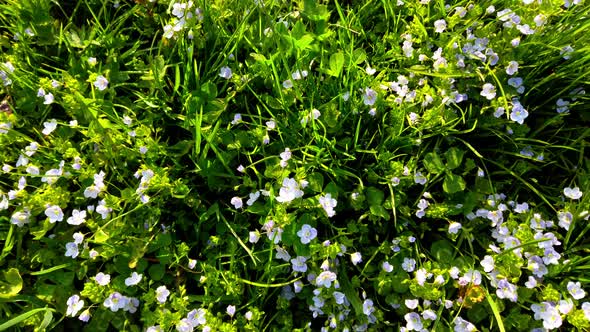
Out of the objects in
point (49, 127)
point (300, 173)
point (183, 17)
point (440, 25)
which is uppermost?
point (183, 17)

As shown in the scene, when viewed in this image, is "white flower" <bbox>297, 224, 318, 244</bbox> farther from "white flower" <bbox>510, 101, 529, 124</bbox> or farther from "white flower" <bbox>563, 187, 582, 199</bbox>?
"white flower" <bbox>563, 187, 582, 199</bbox>

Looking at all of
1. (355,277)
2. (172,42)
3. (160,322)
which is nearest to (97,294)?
(160,322)

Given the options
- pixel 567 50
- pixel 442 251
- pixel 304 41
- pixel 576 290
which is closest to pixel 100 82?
pixel 304 41

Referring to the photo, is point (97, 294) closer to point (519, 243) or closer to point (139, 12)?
point (139, 12)

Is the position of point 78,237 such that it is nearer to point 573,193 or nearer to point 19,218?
point 19,218

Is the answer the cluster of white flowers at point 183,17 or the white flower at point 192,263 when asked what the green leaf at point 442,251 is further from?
the cluster of white flowers at point 183,17

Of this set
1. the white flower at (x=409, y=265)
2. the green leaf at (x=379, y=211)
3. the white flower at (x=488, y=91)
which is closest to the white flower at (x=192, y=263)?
the green leaf at (x=379, y=211)
